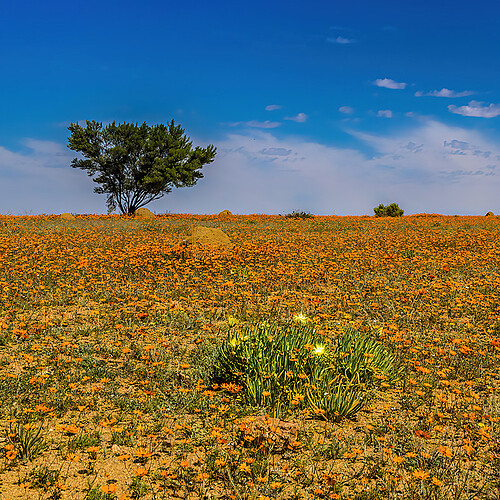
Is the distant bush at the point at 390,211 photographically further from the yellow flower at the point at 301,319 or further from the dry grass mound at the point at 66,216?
the yellow flower at the point at 301,319

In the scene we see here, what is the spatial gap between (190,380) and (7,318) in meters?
4.85

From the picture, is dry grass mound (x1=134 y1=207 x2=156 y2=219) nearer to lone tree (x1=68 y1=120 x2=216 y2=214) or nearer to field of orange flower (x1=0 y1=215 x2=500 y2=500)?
lone tree (x1=68 y1=120 x2=216 y2=214)

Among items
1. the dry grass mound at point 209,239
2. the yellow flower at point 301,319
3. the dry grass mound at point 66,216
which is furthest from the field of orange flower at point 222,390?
the dry grass mound at point 66,216

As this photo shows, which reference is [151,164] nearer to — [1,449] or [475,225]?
[475,225]

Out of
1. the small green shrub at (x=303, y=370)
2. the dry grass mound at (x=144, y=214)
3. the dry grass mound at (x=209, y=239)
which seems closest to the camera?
the small green shrub at (x=303, y=370)

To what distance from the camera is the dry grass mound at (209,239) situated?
674 inches

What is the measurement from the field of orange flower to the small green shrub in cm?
11

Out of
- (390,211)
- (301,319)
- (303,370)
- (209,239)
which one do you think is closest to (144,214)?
(390,211)

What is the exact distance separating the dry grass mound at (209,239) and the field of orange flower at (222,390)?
10.6 feet

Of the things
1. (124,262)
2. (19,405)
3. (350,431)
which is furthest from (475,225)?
(19,405)

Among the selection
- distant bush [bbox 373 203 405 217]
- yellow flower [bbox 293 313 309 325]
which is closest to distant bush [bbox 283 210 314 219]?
distant bush [bbox 373 203 405 217]

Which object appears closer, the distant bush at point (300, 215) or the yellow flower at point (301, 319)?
the yellow flower at point (301, 319)

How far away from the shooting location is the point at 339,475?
14.4ft

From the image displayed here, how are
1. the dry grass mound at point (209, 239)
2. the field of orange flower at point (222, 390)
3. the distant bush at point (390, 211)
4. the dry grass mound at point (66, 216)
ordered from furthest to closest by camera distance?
the distant bush at point (390, 211) < the dry grass mound at point (66, 216) < the dry grass mound at point (209, 239) < the field of orange flower at point (222, 390)
